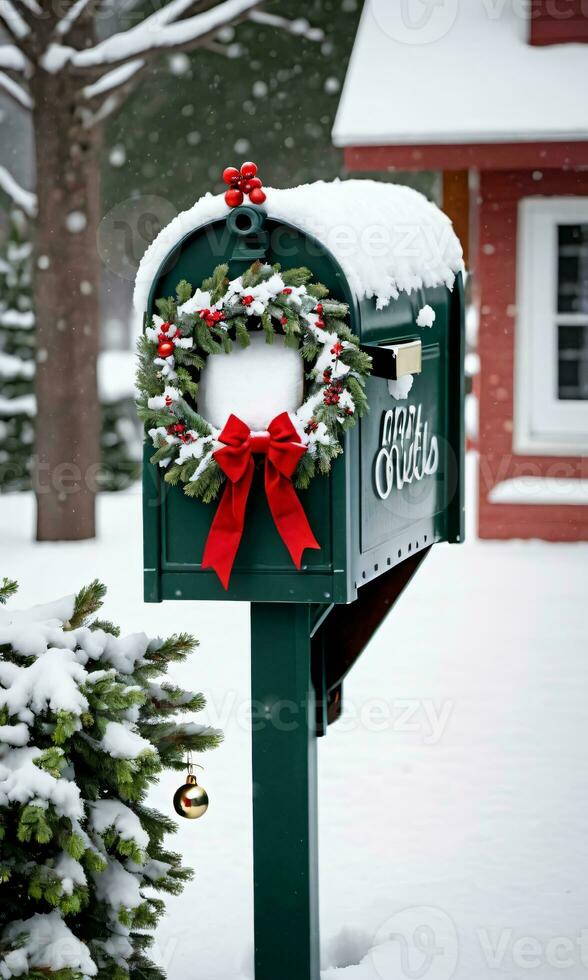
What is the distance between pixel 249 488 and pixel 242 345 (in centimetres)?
30

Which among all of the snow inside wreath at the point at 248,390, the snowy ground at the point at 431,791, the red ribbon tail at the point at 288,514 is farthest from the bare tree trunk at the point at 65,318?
the red ribbon tail at the point at 288,514

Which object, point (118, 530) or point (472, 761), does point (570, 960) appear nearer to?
point (472, 761)

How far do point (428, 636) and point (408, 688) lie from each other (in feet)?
3.56

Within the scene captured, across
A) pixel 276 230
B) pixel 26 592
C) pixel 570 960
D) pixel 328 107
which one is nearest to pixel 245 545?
pixel 276 230

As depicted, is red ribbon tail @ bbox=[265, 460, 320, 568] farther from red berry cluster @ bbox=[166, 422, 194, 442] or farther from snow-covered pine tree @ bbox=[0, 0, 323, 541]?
snow-covered pine tree @ bbox=[0, 0, 323, 541]

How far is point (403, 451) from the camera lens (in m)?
3.38

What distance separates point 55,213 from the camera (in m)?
9.20

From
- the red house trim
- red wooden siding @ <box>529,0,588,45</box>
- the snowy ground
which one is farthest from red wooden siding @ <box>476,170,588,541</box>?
red wooden siding @ <box>529,0,588,45</box>

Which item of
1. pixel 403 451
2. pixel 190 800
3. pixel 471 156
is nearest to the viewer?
pixel 190 800

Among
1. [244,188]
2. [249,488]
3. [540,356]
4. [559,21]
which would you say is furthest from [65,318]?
[249,488]

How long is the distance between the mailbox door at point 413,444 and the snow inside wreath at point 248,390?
172mm

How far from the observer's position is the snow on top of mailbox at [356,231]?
279 cm

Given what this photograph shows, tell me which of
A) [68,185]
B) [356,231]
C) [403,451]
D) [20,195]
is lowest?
[403,451]

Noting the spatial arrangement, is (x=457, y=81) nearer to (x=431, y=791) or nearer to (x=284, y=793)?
(x=431, y=791)
